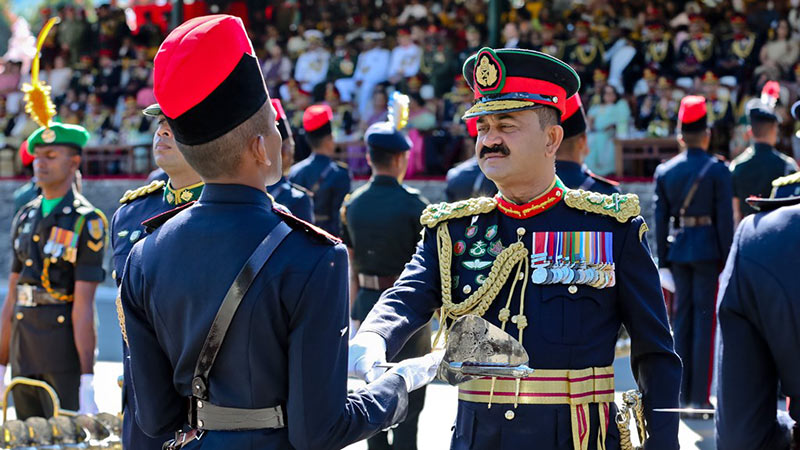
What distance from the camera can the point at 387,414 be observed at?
7.70 feet

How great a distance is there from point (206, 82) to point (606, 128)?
35.2ft

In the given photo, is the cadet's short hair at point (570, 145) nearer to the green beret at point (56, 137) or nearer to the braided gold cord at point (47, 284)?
the green beret at point (56, 137)

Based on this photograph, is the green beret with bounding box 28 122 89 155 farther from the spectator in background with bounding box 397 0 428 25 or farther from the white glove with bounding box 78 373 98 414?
the spectator in background with bounding box 397 0 428 25

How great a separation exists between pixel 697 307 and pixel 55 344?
→ 4.17m

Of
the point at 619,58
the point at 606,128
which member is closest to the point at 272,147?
the point at 606,128

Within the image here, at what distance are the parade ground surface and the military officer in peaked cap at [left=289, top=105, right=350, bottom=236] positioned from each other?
5.29 ft

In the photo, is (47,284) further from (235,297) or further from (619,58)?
(619,58)

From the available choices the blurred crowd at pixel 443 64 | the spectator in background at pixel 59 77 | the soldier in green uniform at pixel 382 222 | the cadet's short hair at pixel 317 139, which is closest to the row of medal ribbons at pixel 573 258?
the soldier in green uniform at pixel 382 222

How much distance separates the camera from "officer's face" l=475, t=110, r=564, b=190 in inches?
116

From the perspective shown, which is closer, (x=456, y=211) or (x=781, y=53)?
(x=456, y=211)

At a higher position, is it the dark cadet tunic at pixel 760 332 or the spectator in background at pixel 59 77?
the spectator in background at pixel 59 77

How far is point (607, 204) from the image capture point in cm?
292

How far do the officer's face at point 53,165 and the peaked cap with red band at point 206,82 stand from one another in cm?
354

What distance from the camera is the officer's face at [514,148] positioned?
2936 mm
